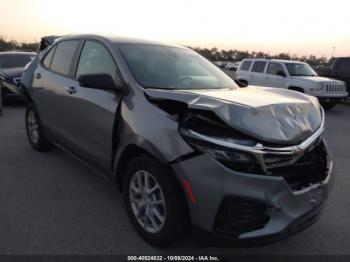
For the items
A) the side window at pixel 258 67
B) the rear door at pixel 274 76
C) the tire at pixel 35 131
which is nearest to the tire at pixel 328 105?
the rear door at pixel 274 76

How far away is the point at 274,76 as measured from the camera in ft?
48.1

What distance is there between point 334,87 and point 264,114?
37.8ft

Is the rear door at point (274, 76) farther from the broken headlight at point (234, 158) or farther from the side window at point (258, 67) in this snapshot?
the broken headlight at point (234, 158)

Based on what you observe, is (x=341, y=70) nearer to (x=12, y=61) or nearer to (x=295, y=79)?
(x=295, y=79)

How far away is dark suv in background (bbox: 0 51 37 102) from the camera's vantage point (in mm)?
10490

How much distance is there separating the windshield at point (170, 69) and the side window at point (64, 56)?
1019mm

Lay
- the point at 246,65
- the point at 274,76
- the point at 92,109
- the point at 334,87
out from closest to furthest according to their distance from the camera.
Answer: the point at 92,109 → the point at 334,87 → the point at 274,76 → the point at 246,65

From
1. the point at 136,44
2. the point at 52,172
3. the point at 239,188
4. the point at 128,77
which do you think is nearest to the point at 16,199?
the point at 52,172

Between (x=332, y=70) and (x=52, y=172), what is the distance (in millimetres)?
13923

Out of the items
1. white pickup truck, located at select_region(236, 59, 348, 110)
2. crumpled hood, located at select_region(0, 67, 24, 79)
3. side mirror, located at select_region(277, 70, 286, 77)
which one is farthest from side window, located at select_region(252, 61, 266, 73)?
crumpled hood, located at select_region(0, 67, 24, 79)

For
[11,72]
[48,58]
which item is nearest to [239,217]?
[48,58]

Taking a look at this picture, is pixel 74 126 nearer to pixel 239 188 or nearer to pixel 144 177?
pixel 144 177

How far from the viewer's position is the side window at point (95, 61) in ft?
12.8

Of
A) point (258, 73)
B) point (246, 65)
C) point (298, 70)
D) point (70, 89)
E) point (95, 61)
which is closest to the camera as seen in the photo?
point (95, 61)
